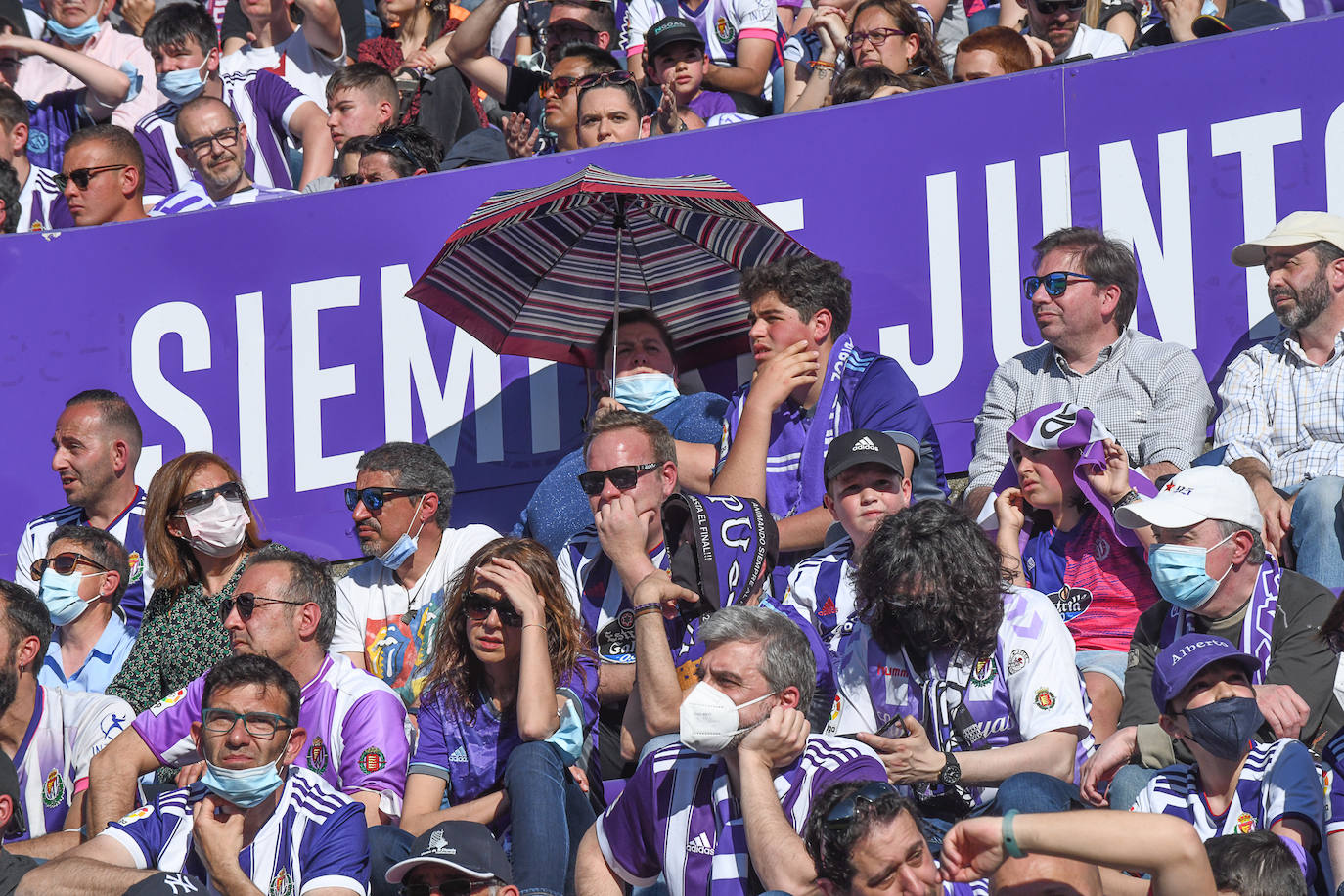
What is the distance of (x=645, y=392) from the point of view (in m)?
8.18

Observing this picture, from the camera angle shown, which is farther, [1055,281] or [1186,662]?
[1055,281]

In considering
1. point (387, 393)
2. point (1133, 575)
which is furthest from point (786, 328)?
point (387, 393)

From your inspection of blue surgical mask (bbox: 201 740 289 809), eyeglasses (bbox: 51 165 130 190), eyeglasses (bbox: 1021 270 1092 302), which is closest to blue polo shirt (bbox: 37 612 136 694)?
blue surgical mask (bbox: 201 740 289 809)

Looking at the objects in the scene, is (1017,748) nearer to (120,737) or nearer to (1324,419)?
(1324,419)

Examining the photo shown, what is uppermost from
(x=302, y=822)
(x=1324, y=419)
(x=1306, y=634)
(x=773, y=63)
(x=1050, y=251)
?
(x=773, y=63)

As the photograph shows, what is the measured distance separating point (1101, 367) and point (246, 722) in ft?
11.4

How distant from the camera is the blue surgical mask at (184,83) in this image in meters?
10.6

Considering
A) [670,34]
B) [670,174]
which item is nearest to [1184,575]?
[670,174]

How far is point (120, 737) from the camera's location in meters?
6.63

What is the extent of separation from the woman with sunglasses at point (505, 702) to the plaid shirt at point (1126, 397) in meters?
1.88

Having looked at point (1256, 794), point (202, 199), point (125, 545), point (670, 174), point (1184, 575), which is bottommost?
point (1256, 794)

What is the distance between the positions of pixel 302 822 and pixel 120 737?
1.17 meters

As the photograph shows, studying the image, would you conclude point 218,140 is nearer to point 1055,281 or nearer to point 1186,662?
point 1055,281

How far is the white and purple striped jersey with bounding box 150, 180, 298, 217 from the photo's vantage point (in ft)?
31.7
